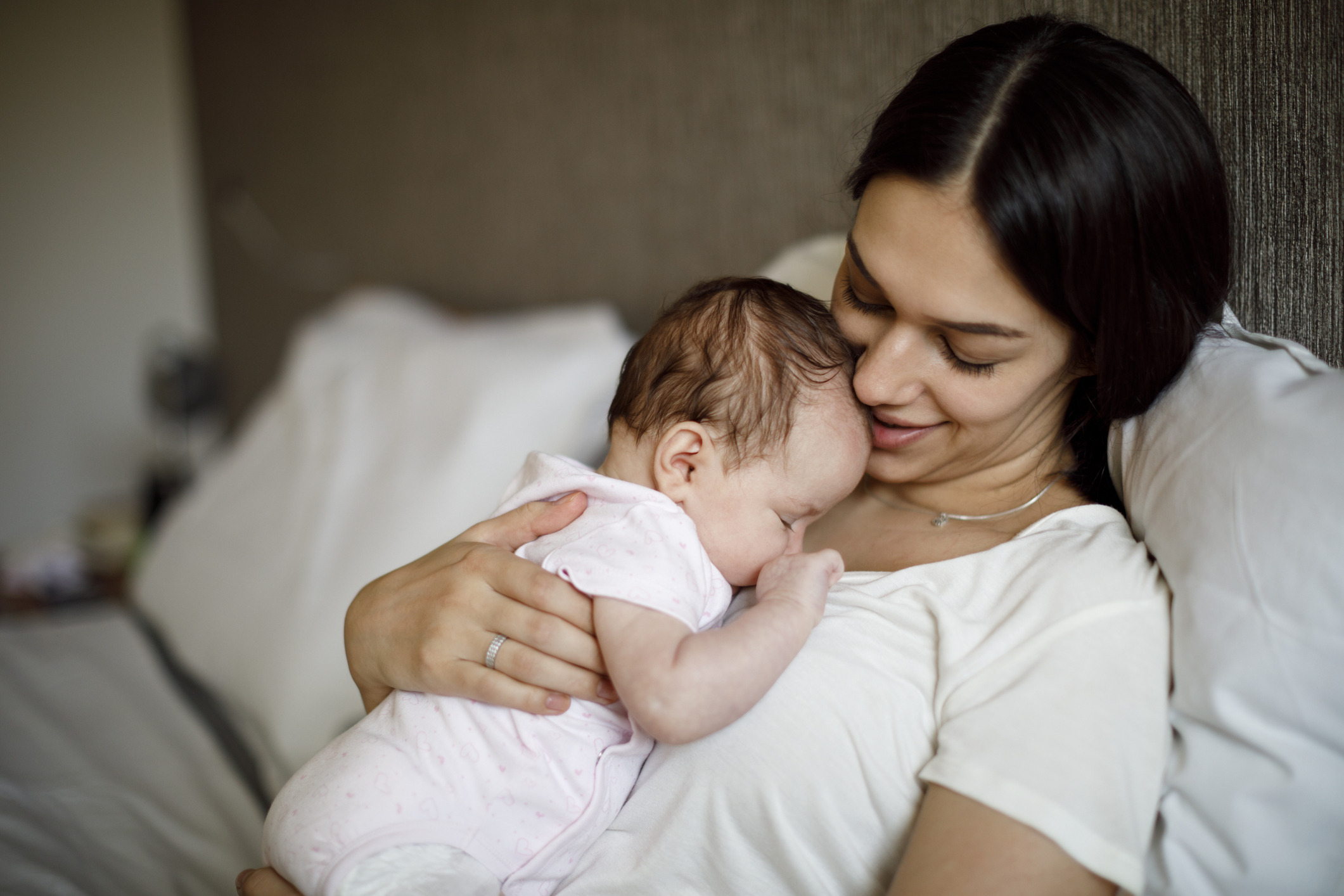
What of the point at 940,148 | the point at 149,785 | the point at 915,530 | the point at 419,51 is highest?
the point at 419,51

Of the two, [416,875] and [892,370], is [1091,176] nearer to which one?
[892,370]

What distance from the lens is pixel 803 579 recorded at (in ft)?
2.89

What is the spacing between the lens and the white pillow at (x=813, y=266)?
125 cm

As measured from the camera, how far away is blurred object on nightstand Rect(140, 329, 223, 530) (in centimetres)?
303

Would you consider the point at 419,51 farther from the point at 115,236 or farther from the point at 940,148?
the point at 115,236

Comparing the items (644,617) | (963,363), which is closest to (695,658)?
(644,617)

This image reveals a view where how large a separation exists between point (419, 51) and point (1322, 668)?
2.42m

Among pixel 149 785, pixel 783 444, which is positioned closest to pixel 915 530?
pixel 783 444

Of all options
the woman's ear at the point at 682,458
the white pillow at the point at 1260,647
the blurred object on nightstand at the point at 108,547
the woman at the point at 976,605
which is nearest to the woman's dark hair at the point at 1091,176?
the woman at the point at 976,605

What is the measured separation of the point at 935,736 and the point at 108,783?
1.29 metres

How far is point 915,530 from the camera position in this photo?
3.50ft

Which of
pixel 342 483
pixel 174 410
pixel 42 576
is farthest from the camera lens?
pixel 174 410

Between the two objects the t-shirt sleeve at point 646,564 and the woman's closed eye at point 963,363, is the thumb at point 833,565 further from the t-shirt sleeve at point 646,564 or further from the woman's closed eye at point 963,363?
the woman's closed eye at point 963,363

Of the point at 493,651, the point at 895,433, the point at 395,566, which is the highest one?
the point at 895,433
